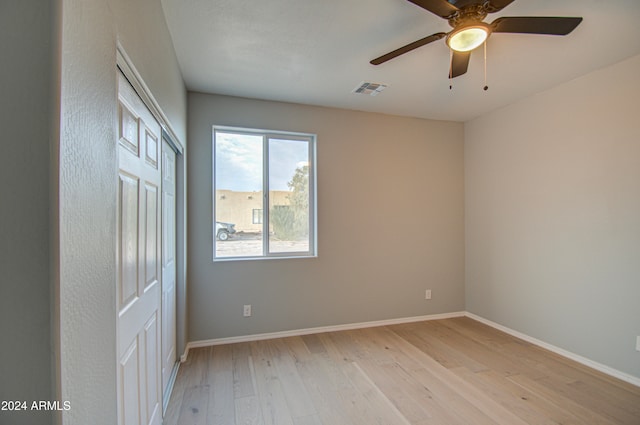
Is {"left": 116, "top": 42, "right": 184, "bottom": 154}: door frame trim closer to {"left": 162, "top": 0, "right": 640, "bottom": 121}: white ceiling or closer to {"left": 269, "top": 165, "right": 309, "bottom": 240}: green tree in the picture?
{"left": 162, "top": 0, "right": 640, "bottom": 121}: white ceiling

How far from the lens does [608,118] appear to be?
2523 mm

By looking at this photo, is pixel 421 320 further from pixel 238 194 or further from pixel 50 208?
pixel 50 208

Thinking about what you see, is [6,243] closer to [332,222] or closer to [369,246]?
[332,222]

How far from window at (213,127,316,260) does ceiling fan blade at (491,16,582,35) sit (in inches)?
86.7

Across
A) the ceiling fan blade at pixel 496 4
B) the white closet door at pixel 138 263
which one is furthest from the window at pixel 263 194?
the ceiling fan blade at pixel 496 4

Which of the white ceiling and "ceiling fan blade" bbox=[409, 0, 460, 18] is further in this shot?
the white ceiling

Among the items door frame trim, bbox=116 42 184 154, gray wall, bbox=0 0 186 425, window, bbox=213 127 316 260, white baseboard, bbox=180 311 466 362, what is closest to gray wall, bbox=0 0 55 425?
gray wall, bbox=0 0 186 425

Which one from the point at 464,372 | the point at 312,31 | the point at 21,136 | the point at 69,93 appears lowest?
the point at 464,372

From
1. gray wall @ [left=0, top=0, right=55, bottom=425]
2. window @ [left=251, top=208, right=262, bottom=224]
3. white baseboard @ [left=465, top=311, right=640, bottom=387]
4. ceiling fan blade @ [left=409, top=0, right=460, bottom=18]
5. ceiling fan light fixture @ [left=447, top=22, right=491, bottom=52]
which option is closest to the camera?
gray wall @ [left=0, top=0, right=55, bottom=425]

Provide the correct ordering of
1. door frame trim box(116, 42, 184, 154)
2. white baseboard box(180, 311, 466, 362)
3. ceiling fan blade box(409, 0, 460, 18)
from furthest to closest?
white baseboard box(180, 311, 466, 362) → ceiling fan blade box(409, 0, 460, 18) → door frame trim box(116, 42, 184, 154)

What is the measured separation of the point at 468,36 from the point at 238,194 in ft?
8.37

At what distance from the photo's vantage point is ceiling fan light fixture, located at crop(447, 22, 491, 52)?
1.58 m

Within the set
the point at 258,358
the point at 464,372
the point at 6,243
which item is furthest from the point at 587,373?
the point at 6,243

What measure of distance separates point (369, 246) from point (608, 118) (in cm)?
257
